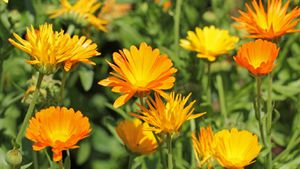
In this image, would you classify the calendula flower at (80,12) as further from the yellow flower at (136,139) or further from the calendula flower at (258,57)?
the calendula flower at (258,57)

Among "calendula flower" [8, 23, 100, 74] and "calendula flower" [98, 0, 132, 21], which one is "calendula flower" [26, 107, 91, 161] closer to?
"calendula flower" [8, 23, 100, 74]

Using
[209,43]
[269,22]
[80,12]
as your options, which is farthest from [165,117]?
[80,12]

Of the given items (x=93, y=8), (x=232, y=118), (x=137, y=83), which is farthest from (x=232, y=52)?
(x=137, y=83)

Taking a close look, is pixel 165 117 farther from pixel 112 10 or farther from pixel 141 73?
pixel 112 10

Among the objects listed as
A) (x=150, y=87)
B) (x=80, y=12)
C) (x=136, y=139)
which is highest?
(x=80, y=12)

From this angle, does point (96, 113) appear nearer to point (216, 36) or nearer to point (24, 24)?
point (24, 24)

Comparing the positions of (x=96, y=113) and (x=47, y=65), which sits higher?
(x=47, y=65)
